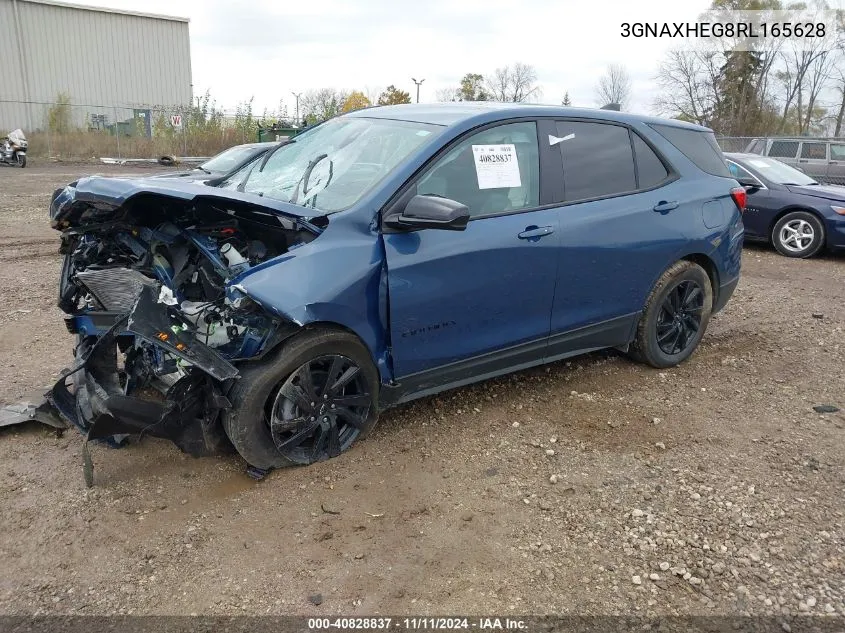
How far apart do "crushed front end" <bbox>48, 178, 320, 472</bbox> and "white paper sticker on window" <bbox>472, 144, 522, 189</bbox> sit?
41.4 inches

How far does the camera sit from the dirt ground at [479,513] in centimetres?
267

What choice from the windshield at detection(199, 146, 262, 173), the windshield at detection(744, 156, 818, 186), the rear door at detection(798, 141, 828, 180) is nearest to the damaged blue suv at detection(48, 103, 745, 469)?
the windshield at detection(744, 156, 818, 186)

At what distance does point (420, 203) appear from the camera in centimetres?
330

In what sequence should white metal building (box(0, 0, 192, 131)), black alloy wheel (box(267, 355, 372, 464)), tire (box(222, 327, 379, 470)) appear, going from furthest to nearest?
white metal building (box(0, 0, 192, 131)) → black alloy wheel (box(267, 355, 372, 464)) → tire (box(222, 327, 379, 470))

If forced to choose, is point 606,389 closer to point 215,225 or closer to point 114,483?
point 215,225

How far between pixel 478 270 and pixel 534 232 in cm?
46

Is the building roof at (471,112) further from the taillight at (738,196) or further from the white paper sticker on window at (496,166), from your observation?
the taillight at (738,196)

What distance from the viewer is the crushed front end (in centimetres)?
307

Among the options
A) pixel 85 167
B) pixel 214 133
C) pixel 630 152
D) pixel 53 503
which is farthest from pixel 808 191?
pixel 214 133

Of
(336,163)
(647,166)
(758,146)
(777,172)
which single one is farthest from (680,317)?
(758,146)

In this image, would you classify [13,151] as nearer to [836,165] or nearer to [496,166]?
[496,166]

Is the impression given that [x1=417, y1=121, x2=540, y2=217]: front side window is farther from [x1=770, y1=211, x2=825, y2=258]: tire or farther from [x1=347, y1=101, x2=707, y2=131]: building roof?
[x1=770, y1=211, x2=825, y2=258]: tire

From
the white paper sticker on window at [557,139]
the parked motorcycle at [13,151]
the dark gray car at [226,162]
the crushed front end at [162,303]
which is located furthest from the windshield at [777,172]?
the parked motorcycle at [13,151]

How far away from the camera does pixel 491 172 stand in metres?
3.82
